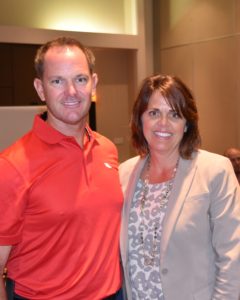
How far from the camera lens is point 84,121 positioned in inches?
66.6

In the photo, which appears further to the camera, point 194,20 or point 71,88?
point 194,20

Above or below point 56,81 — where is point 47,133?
below

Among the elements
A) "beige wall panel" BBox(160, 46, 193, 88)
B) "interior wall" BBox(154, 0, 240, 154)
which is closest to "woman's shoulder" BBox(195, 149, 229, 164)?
"interior wall" BBox(154, 0, 240, 154)

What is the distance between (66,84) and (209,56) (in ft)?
15.5

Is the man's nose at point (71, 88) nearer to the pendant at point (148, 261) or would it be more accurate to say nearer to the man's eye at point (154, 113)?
the man's eye at point (154, 113)

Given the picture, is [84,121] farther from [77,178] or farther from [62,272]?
[62,272]

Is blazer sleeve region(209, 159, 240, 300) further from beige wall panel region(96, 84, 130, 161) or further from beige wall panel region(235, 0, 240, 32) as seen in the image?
beige wall panel region(96, 84, 130, 161)

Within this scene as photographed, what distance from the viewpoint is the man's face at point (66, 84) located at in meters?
1.55

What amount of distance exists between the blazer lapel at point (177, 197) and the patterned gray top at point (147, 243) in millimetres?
35

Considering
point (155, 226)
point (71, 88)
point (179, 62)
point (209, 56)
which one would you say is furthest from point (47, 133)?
point (179, 62)

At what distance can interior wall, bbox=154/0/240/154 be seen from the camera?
567 cm

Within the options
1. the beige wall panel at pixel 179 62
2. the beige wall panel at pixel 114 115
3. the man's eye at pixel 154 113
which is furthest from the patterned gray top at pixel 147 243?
the beige wall panel at pixel 114 115

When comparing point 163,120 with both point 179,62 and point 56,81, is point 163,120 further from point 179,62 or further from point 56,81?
point 179,62

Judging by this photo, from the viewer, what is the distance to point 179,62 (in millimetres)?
6523
